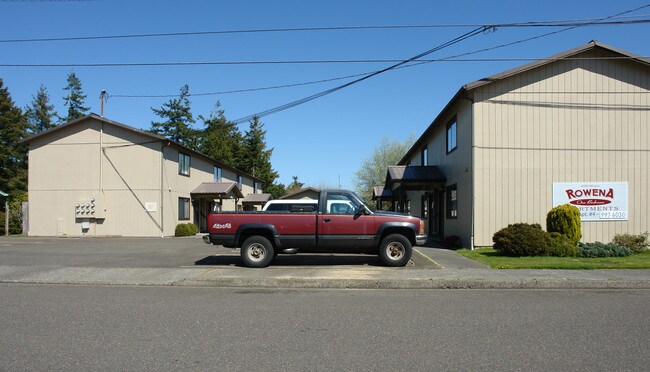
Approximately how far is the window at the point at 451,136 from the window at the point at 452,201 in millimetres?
1715

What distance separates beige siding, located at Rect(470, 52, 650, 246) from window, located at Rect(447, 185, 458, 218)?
2.94 m

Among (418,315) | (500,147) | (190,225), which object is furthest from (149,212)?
(418,315)

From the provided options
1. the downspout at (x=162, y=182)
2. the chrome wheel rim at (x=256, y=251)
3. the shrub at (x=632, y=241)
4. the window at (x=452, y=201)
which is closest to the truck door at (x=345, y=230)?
the chrome wheel rim at (x=256, y=251)

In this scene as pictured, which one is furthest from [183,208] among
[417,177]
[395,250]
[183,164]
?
[395,250]

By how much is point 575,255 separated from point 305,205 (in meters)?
8.23

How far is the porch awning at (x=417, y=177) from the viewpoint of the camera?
73.7 ft

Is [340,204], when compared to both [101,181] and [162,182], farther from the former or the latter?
[101,181]

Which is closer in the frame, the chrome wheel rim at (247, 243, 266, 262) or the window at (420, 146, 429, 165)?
the chrome wheel rim at (247, 243, 266, 262)

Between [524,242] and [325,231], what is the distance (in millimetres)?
6113

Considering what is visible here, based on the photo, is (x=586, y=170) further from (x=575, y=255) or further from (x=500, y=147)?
(x=575, y=255)

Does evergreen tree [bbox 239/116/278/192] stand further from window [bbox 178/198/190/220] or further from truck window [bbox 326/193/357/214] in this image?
truck window [bbox 326/193/357/214]

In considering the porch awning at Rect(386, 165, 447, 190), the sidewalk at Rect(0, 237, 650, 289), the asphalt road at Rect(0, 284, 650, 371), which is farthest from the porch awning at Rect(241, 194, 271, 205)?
the asphalt road at Rect(0, 284, 650, 371)

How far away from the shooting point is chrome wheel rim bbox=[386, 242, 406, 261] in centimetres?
1267

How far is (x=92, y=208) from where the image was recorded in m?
28.9
